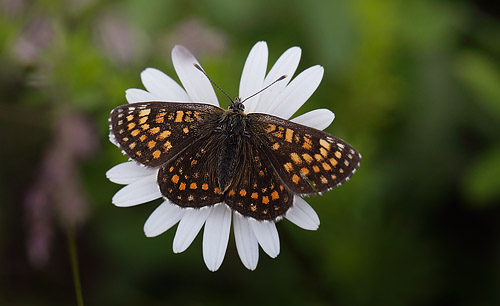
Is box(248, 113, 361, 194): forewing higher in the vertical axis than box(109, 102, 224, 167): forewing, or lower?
lower

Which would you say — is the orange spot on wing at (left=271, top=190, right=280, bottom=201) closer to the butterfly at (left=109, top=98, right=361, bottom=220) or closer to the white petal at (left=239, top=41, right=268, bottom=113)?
the butterfly at (left=109, top=98, right=361, bottom=220)

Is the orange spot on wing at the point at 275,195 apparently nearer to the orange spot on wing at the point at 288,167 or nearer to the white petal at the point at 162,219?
the orange spot on wing at the point at 288,167

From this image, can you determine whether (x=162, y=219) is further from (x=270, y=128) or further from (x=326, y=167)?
(x=326, y=167)
